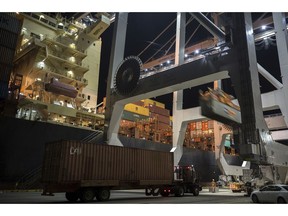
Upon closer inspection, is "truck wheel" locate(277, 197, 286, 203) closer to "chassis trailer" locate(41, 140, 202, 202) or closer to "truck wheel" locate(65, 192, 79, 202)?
"chassis trailer" locate(41, 140, 202, 202)

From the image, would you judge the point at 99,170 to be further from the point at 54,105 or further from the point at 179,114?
the point at 54,105

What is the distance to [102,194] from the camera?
44.7 feet

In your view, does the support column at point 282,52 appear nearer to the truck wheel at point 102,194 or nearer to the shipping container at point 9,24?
the truck wheel at point 102,194

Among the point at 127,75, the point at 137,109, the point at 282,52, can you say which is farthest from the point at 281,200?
the point at 137,109

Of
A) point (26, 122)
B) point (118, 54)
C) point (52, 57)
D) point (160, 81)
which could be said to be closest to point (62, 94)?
point (52, 57)

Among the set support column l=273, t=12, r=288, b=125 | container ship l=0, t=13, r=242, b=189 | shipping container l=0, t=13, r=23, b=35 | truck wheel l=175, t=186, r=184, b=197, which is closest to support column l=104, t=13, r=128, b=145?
container ship l=0, t=13, r=242, b=189

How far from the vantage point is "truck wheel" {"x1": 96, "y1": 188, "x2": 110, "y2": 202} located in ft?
44.3

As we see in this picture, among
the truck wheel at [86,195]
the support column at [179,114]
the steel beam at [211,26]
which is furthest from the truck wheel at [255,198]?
the steel beam at [211,26]

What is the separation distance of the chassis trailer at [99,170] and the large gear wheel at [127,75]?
7.07 metres

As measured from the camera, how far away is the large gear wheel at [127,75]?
21.1 meters

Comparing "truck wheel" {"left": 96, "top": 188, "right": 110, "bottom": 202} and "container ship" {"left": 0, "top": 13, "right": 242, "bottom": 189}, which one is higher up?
"container ship" {"left": 0, "top": 13, "right": 242, "bottom": 189}

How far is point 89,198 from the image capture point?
42.4 ft

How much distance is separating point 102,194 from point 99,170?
50.0 inches

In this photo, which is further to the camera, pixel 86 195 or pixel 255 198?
pixel 86 195
